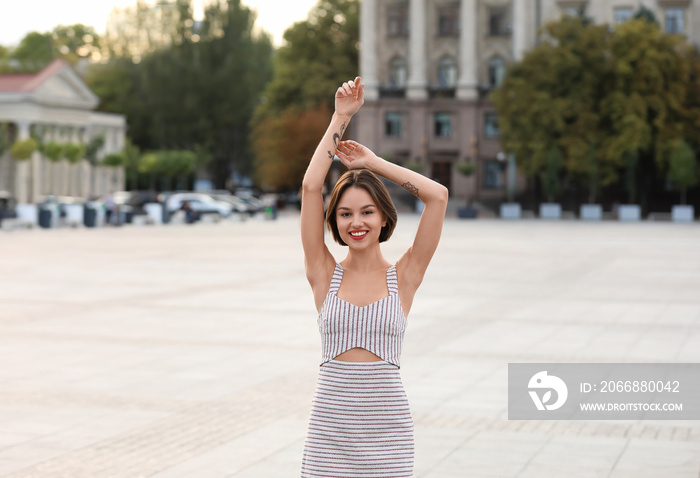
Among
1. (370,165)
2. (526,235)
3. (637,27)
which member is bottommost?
(526,235)

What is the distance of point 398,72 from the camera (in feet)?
268

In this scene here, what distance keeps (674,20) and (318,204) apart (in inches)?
2862

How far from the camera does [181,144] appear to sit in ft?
311

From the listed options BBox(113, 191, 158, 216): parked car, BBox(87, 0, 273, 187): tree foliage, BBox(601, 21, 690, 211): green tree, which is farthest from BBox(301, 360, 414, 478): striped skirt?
BBox(87, 0, 273, 187): tree foliage

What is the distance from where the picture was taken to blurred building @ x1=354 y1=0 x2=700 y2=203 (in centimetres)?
7825

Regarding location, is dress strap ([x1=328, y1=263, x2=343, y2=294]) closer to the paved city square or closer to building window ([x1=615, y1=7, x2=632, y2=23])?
the paved city square

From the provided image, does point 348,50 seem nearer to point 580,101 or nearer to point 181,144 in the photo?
point 181,144

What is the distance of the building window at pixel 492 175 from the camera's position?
78562 mm

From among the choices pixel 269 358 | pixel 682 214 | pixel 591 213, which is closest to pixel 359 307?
pixel 269 358

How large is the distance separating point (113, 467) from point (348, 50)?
3140 inches

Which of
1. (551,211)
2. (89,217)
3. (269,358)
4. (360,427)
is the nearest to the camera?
(360,427)

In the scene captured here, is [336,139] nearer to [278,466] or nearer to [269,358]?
[278,466]

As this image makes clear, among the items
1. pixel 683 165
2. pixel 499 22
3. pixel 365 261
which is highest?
pixel 499 22

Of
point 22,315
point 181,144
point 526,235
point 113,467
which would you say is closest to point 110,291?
point 22,315
